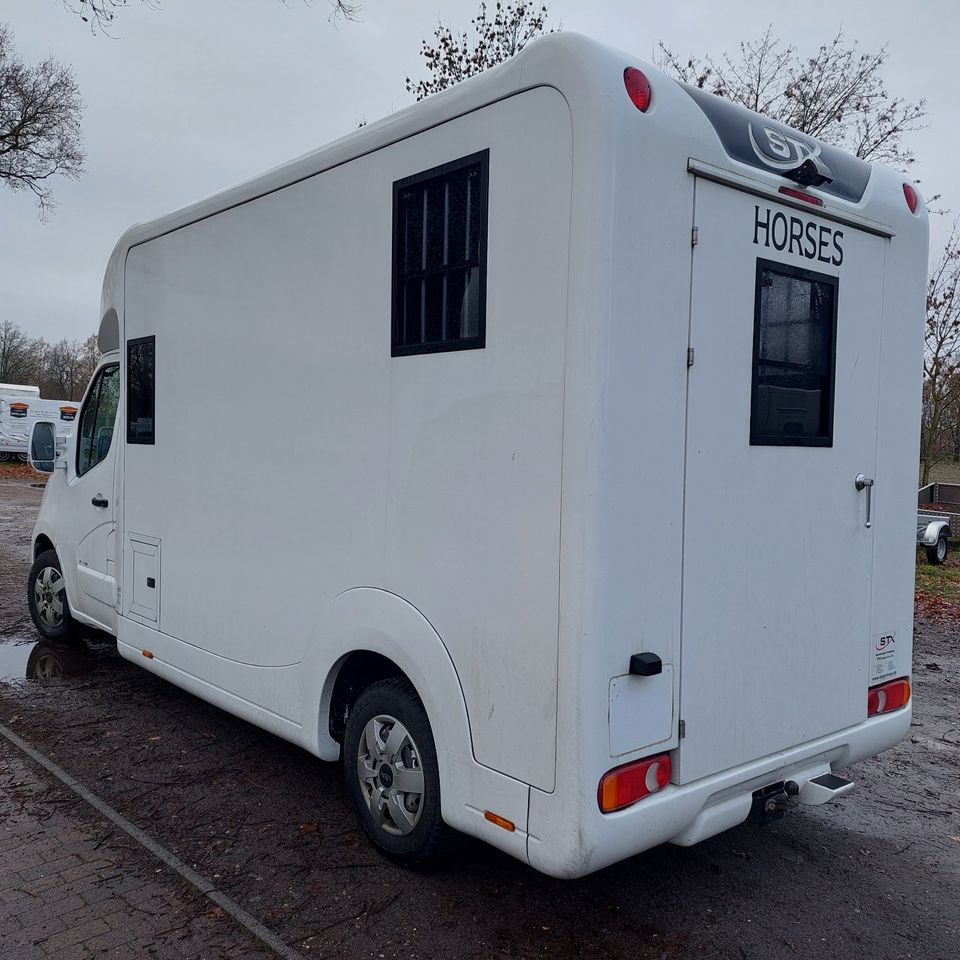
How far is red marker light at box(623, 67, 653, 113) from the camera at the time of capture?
2.89 m

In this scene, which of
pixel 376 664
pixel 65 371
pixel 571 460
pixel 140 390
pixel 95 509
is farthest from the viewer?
pixel 65 371

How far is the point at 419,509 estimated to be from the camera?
11.3ft

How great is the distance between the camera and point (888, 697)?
3.91 meters

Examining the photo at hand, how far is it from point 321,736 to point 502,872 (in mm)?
959

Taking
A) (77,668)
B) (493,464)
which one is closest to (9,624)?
(77,668)

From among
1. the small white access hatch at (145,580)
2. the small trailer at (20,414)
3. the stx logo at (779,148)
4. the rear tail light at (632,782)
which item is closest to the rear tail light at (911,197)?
the stx logo at (779,148)

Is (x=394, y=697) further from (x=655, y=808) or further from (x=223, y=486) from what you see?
(x=223, y=486)

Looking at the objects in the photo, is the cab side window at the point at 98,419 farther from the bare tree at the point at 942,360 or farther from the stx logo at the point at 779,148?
the bare tree at the point at 942,360

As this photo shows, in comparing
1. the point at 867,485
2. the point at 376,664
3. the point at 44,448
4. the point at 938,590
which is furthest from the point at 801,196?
the point at 938,590

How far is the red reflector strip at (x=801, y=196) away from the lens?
11.1 ft

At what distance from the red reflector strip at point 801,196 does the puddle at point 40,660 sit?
5.66m

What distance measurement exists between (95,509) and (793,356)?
4597 mm

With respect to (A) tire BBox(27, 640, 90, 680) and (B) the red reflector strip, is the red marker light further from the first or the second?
(A) tire BBox(27, 640, 90, 680)

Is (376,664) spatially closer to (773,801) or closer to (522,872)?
(522,872)
